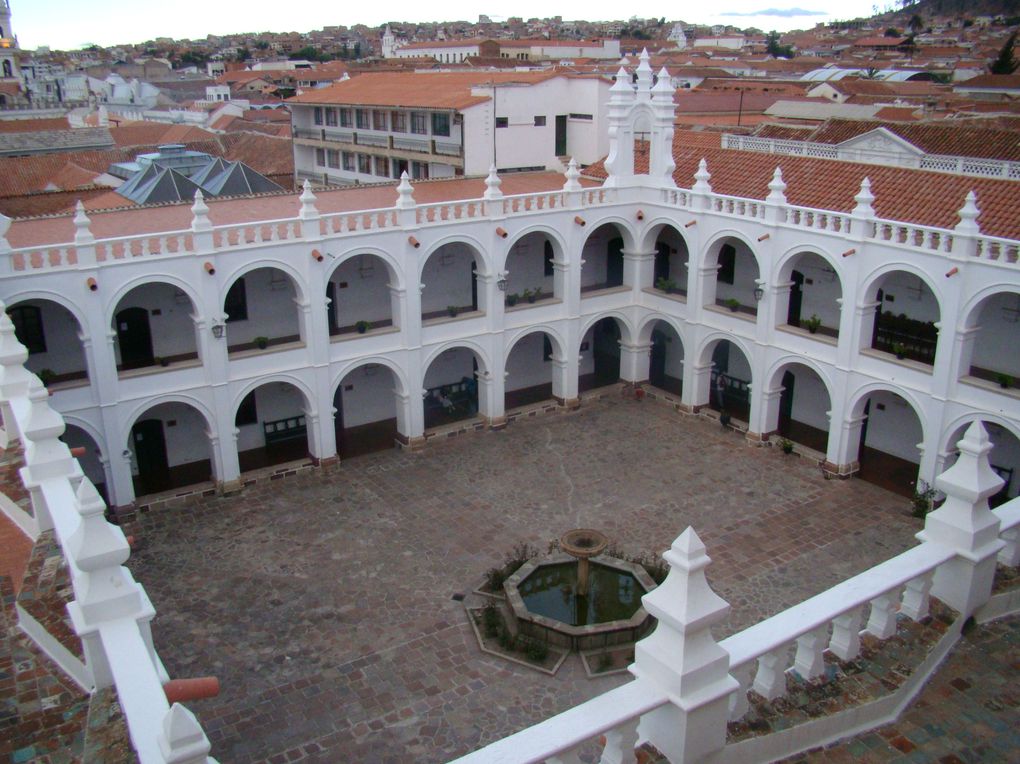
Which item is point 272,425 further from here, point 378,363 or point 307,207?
point 307,207

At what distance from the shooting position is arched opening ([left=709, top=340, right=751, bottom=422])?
29.0m

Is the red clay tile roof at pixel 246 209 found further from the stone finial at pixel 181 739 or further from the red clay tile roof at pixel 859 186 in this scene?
the stone finial at pixel 181 739

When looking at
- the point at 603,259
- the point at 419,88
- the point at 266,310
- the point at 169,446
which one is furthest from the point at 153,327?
the point at 419,88

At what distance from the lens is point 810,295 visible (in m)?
26.8

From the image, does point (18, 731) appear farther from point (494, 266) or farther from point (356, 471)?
point (494, 266)

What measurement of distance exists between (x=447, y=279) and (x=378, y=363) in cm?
421

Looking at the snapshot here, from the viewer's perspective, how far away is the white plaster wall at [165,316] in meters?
23.6

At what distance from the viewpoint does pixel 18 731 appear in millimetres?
6594

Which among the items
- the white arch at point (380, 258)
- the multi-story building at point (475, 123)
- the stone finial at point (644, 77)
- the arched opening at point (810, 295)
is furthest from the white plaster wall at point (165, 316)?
the arched opening at point (810, 295)

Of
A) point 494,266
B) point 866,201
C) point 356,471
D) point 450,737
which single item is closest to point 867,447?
point 866,201

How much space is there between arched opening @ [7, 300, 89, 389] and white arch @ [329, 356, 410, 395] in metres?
6.38

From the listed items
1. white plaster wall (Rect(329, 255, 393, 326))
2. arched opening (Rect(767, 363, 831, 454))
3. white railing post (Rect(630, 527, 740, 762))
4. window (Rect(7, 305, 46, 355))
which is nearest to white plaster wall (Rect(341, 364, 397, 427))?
white plaster wall (Rect(329, 255, 393, 326))

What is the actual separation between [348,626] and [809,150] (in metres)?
25.0

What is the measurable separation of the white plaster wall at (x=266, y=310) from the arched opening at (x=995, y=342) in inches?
701
